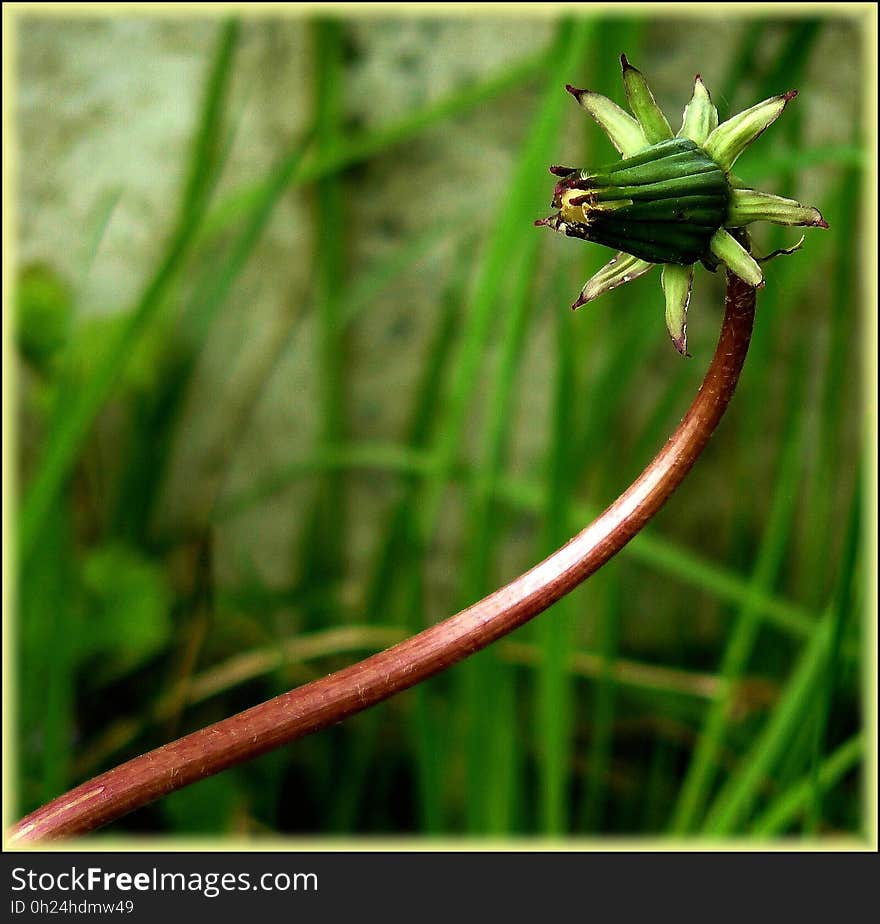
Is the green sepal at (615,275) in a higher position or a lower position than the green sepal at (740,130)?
lower

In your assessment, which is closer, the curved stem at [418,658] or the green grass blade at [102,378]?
the curved stem at [418,658]

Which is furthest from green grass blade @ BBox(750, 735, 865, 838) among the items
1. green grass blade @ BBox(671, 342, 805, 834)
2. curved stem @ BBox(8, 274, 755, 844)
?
curved stem @ BBox(8, 274, 755, 844)

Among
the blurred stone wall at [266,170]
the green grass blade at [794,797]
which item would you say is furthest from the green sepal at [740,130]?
the blurred stone wall at [266,170]

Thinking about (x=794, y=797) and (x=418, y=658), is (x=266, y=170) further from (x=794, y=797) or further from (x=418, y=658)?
(x=418, y=658)

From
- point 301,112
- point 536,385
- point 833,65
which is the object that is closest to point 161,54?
point 301,112

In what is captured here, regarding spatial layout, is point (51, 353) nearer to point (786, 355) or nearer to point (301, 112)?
point (301, 112)

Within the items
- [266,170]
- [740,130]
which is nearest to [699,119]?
[740,130]

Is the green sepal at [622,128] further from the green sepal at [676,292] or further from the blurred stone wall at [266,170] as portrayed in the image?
the blurred stone wall at [266,170]
